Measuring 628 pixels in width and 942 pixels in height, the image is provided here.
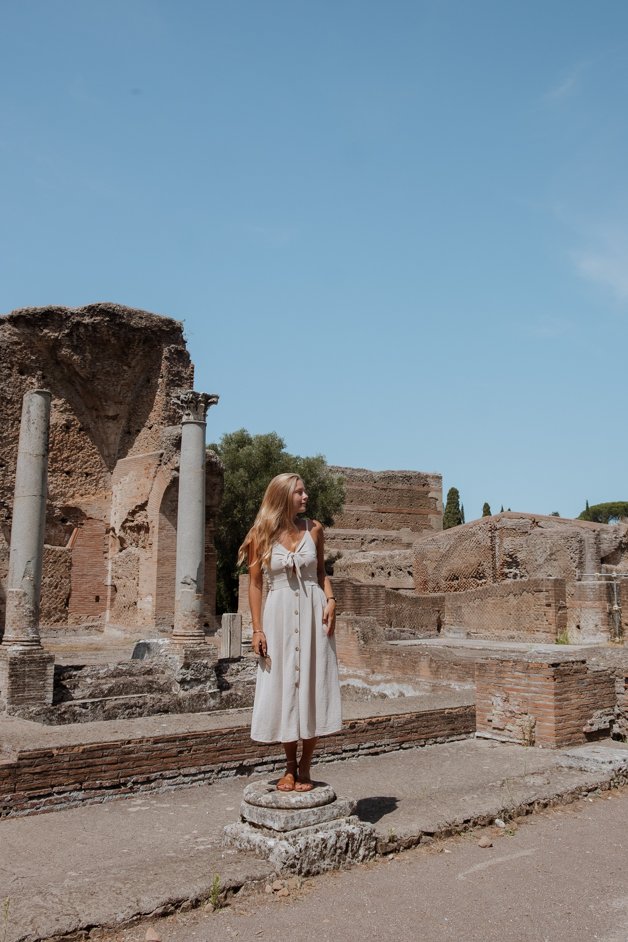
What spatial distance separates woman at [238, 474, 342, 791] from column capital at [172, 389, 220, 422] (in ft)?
30.1

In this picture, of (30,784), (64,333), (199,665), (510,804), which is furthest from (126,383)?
(510,804)

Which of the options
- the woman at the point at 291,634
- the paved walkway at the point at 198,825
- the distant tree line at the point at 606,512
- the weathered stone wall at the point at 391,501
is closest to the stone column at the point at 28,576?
the paved walkway at the point at 198,825

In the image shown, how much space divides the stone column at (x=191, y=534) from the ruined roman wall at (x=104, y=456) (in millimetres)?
4814

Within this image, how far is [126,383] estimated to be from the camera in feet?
66.4

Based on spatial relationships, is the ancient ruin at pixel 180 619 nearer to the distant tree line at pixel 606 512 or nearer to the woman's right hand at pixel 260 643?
the woman's right hand at pixel 260 643

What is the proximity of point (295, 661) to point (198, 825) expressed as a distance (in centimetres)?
150

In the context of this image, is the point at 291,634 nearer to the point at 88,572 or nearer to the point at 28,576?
the point at 28,576

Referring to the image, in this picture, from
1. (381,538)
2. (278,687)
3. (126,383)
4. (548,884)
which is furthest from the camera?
(381,538)

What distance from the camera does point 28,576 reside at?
10.8 meters

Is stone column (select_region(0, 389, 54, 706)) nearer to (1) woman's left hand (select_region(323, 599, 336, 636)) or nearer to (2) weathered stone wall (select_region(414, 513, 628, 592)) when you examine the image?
(1) woman's left hand (select_region(323, 599, 336, 636))

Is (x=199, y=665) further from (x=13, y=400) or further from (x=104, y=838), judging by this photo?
(x=13, y=400)

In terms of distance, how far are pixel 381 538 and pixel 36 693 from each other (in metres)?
31.3

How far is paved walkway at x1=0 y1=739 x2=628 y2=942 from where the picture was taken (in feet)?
9.77

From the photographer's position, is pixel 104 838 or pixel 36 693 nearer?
pixel 104 838
